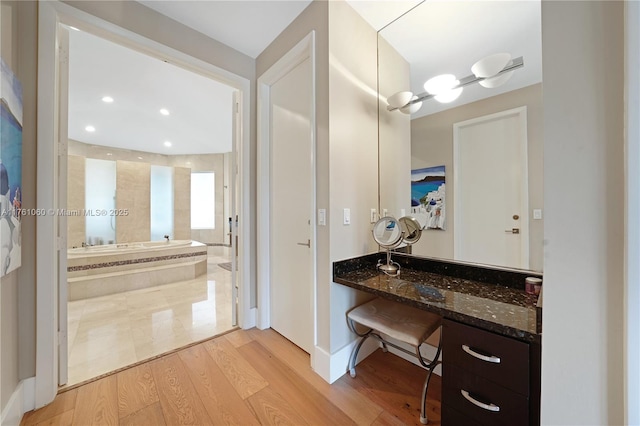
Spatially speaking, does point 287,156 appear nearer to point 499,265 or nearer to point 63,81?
point 63,81

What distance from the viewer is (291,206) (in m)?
2.06

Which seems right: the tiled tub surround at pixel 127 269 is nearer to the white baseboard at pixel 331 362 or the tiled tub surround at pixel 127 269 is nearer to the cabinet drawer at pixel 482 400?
the white baseboard at pixel 331 362

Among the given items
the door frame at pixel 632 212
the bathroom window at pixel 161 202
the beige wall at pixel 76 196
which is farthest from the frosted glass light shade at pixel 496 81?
the beige wall at pixel 76 196

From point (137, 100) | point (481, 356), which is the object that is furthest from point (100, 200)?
point (481, 356)

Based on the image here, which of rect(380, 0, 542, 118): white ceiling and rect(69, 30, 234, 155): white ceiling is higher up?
rect(69, 30, 234, 155): white ceiling

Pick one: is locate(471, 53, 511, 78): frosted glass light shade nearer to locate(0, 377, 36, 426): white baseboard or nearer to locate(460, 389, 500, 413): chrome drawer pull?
locate(460, 389, 500, 413): chrome drawer pull

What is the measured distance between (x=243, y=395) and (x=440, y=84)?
2483 mm

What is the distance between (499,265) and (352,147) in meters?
1.23

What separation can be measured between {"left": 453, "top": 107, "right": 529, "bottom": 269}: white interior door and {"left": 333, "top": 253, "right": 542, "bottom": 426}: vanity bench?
0.14 meters

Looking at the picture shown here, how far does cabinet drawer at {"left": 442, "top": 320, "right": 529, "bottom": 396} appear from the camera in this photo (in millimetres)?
906

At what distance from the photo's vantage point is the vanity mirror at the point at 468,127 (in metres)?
1.29

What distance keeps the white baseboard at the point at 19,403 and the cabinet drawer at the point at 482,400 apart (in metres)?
2.15

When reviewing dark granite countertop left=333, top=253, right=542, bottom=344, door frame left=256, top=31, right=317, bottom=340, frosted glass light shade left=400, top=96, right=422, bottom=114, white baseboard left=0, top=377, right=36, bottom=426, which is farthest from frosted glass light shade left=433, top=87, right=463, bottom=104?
white baseboard left=0, top=377, right=36, bottom=426

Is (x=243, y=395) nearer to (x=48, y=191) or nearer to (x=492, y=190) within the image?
(x=48, y=191)
